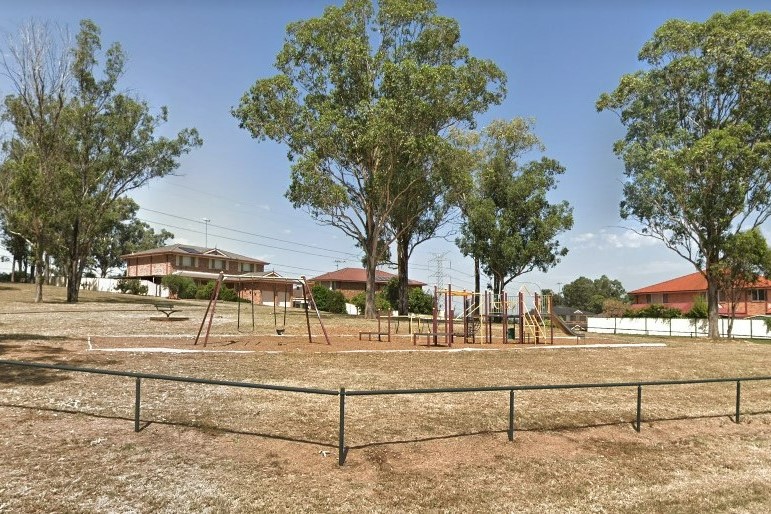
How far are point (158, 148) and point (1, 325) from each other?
22.9 m

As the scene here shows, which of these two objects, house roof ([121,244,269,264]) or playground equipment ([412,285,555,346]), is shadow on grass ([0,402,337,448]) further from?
house roof ([121,244,269,264])

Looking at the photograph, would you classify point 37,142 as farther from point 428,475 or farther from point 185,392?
point 428,475

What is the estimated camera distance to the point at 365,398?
35.3ft

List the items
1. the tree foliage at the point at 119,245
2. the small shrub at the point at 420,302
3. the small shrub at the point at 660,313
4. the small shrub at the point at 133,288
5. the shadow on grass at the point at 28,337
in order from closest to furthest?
the shadow on grass at the point at 28,337, the small shrub at the point at 660,313, the small shrub at the point at 420,302, the small shrub at the point at 133,288, the tree foliage at the point at 119,245

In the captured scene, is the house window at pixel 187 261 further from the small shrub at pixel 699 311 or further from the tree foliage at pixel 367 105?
the small shrub at pixel 699 311

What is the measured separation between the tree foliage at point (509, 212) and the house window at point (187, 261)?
38.3 m

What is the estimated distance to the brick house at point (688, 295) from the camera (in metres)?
60.3

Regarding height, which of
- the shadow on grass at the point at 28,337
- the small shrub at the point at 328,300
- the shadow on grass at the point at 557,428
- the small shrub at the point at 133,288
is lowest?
the shadow on grass at the point at 557,428

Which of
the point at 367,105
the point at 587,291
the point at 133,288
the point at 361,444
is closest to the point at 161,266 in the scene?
the point at 133,288

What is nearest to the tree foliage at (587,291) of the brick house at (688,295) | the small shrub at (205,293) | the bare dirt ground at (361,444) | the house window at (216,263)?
the brick house at (688,295)

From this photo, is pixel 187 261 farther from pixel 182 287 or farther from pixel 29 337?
pixel 29 337

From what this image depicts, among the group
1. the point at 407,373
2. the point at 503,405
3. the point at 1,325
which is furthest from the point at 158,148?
the point at 503,405

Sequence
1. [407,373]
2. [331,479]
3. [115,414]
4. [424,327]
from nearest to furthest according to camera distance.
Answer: [331,479] → [115,414] → [407,373] → [424,327]

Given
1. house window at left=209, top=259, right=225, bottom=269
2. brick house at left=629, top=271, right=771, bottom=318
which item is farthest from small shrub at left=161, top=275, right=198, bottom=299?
brick house at left=629, top=271, right=771, bottom=318
